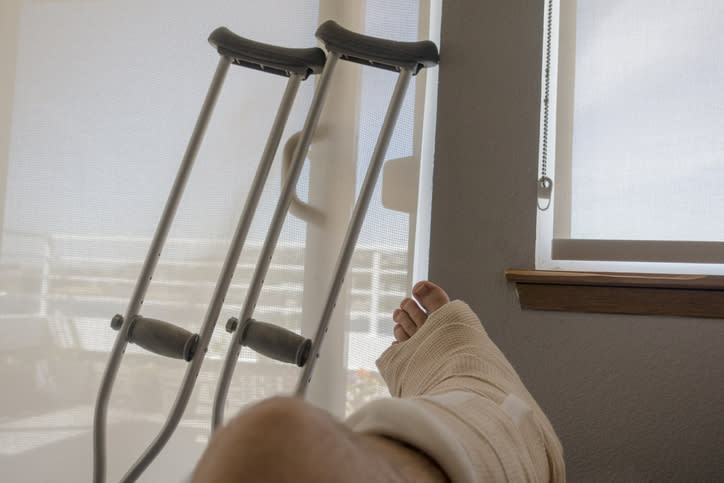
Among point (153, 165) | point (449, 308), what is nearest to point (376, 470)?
point (449, 308)

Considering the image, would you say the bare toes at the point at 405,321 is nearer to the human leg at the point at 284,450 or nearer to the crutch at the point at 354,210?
the crutch at the point at 354,210

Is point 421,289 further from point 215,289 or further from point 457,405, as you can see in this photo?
point 457,405

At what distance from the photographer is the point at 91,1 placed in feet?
4.23

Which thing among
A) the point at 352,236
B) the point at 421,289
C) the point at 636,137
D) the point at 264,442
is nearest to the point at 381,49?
the point at 352,236

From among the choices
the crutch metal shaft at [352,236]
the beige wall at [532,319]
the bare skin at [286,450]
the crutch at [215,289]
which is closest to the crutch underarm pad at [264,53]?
the crutch at [215,289]

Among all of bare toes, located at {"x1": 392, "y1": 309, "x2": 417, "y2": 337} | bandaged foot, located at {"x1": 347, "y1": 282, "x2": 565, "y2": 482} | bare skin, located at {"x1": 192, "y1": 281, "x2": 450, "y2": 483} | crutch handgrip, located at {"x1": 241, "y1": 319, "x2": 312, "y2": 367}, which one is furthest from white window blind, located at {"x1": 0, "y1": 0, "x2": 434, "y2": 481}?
bare skin, located at {"x1": 192, "y1": 281, "x2": 450, "y2": 483}

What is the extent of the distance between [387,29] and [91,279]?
821 mm

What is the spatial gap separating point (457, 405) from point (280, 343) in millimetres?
431

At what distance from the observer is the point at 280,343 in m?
0.85

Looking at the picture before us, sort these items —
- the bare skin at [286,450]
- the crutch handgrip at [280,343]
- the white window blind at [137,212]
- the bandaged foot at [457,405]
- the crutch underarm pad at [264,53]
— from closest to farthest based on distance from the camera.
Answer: the bare skin at [286,450]
the bandaged foot at [457,405]
the crutch handgrip at [280,343]
the crutch underarm pad at [264,53]
the white window blind at [137,212]

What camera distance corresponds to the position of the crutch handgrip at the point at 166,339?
2.84ft

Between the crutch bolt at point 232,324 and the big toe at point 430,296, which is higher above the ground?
the big toe at point 430,296

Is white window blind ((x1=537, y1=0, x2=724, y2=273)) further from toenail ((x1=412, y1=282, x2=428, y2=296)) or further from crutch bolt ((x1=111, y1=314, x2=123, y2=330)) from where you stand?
crutch bolt ((x1=111, y1=314, x2=123, y2=330))

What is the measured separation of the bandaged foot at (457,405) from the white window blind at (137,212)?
17 cm
